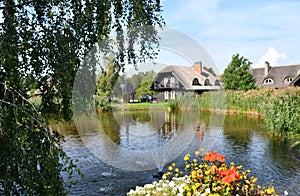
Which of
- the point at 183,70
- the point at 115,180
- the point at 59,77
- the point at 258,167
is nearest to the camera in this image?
the point at 59,77

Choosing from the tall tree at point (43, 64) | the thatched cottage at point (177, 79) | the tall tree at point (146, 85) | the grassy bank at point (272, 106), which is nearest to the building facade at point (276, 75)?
the grassy bank at point (272, 106)

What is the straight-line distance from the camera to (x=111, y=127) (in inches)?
683

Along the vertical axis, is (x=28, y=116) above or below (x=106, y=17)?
below

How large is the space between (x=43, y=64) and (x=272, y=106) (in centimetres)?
1362

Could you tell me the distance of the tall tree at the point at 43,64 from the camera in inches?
124

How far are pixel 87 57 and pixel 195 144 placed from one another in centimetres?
812

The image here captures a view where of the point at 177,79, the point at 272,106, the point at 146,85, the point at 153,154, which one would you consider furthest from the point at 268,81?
the point at 146,85

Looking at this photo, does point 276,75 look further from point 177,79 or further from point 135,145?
point 135,145

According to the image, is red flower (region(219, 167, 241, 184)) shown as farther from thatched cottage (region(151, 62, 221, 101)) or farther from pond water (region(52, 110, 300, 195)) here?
thatched cottage (region(151, 62, 221, 101))

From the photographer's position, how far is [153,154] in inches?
402

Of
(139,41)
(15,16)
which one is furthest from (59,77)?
(139,41)

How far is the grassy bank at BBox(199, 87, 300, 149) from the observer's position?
44.9 feet

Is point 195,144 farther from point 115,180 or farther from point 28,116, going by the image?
point 28,116

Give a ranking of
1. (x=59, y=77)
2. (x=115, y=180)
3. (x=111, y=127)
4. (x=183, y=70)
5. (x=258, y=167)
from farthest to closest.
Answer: (x=111, y=127), (x=183, y=70), (x=258, y=167), (x=115, y=180), (x=59, y=77)
